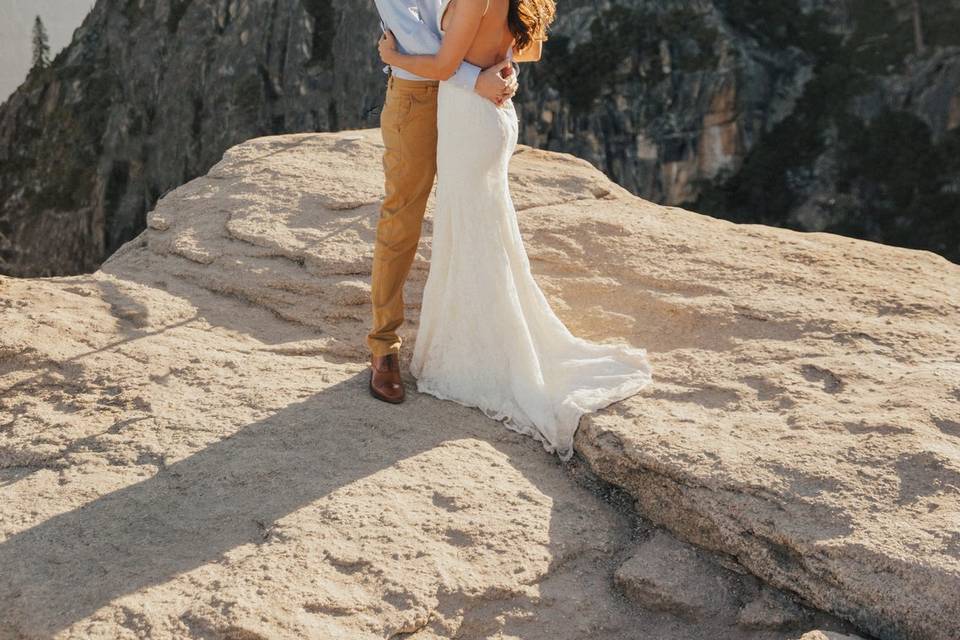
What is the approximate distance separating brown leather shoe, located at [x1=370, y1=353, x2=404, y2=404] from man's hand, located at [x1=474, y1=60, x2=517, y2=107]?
1209 mm

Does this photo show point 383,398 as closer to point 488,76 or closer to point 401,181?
point 401,181

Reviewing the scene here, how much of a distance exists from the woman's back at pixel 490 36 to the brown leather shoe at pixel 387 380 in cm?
134

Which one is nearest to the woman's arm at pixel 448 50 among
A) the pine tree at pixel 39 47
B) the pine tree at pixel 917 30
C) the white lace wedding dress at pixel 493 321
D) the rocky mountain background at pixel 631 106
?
the white lace wedding dress at pixel 493 321

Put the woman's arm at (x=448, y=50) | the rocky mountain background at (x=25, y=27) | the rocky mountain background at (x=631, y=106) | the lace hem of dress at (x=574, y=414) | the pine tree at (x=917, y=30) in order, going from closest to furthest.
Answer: the woman's arm at (x=448, y=50)
the lace hem of dress at (x=574, y=414)
the pine tree at (x=917, y=30)
the rocky mountain background at (x=631, y=106)
the rocky mountain background at (x=25, y=27)

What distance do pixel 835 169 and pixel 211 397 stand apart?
163 feet

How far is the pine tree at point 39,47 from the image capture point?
7925 cm

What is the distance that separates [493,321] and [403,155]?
821mm

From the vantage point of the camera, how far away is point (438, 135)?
4129 mm

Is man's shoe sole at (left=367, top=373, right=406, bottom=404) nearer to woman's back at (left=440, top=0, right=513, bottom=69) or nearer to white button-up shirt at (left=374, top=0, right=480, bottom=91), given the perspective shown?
white button-up shirt at (left=374, top=0, right=480, bottom=91)

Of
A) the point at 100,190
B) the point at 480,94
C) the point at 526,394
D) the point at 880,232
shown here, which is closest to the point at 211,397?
the point at 526,394

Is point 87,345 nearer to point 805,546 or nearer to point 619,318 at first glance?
point 619,318

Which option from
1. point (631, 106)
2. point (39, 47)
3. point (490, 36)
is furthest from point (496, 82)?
point (39, 47)

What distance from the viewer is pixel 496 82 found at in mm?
4031

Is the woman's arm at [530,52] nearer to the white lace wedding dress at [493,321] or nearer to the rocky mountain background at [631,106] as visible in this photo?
the white lace wedding dress at [493,321]
